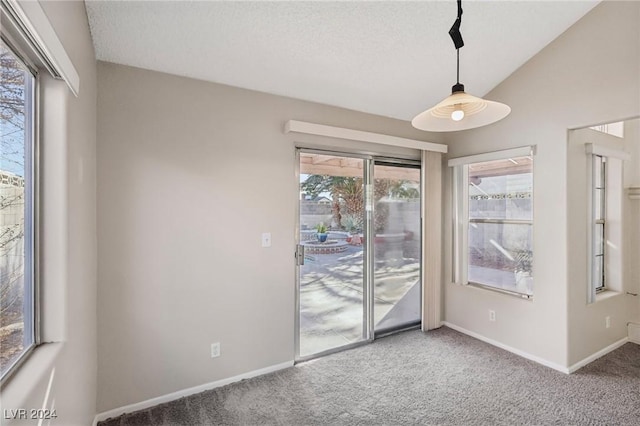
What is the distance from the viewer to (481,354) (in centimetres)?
307

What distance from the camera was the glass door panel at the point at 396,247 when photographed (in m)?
3.46

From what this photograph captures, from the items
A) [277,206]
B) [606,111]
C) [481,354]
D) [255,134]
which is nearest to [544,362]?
[481,354]

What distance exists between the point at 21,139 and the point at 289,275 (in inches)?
81.1

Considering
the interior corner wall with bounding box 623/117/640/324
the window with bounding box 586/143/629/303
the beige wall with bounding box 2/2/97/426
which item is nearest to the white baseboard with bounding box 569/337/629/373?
the interior corner wall with bounding box 623/117/640/324

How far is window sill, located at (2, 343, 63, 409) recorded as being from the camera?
2.89 feet

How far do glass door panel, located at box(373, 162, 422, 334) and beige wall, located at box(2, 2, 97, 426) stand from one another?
2534 millimetres

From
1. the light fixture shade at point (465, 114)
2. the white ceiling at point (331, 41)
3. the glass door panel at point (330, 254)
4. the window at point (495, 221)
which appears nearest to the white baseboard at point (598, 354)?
the window at point (495, 221)

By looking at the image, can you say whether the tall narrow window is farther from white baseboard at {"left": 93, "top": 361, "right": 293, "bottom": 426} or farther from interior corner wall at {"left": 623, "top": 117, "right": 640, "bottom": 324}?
white baseboard at {"left": 93, "top": 361, "right": 293, "bottom": 426}

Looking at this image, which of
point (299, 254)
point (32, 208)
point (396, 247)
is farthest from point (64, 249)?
point (396, 247)

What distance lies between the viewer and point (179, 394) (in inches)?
93.1

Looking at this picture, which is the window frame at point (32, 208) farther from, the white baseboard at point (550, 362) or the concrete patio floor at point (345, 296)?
the white baseboard at point (550, 362)

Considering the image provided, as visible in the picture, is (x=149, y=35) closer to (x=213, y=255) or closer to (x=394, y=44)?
(x=213, y=255)

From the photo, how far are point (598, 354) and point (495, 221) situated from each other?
5.11 ft

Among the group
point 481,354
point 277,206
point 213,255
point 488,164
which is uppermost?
point 488,164
